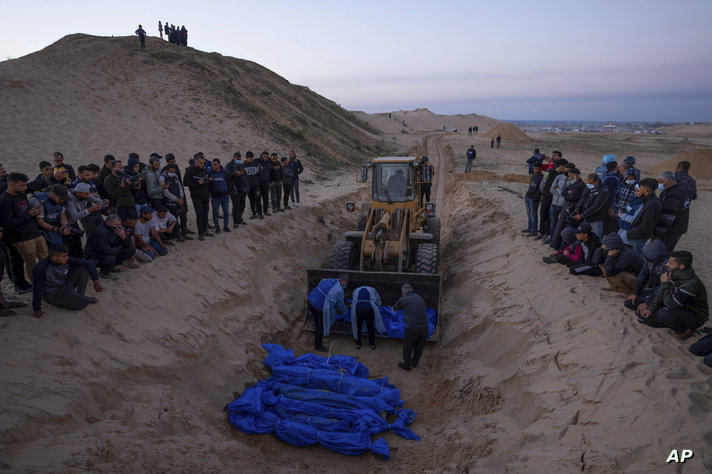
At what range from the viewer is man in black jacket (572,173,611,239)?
7.20 metres

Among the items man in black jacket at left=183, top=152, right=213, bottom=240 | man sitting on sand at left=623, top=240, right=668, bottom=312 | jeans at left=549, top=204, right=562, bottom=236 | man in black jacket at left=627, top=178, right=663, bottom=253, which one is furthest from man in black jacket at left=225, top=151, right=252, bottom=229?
man sitting on sand at left=623, top=240, right=668, bottom=312

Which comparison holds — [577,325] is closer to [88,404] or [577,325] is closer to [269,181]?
[88,404]

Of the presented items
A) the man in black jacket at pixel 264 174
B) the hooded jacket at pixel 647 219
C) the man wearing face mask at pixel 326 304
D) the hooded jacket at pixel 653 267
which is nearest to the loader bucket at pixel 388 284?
the man wearing face mask at pixel 326 304

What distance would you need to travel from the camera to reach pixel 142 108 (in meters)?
21.0

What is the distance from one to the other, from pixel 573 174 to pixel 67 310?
8526 millimetres

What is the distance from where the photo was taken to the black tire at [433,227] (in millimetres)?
9740

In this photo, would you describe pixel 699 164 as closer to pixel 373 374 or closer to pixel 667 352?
pixel 667 352

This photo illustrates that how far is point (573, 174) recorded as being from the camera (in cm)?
796

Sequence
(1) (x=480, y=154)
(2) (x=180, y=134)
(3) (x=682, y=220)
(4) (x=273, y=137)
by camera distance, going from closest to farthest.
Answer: (3) (x=682, y=220) → (2) (x=180, y=134) → (4) (x=273, y=137) → (1) (x=480, y=154)

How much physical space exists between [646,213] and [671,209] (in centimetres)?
36

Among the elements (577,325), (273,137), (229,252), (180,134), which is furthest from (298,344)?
(273,137)

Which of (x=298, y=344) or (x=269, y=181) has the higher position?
(x=269, y=181)

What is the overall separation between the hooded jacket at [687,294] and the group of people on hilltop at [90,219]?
23.7ft

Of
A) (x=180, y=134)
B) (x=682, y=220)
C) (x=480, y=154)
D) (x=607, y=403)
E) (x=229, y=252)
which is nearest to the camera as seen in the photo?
(x=607, y=403)
